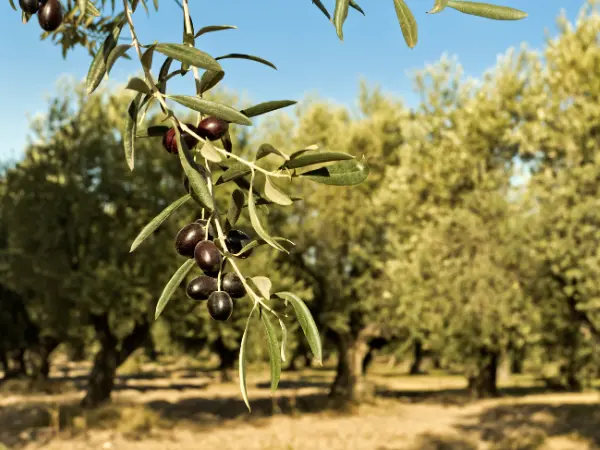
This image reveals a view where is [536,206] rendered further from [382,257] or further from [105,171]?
[105,171]

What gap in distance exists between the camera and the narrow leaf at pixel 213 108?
38.3 inches

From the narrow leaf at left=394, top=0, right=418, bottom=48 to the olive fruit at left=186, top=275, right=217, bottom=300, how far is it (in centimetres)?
55

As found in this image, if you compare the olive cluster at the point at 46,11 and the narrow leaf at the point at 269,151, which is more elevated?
the olive cluster at the point at 46,11

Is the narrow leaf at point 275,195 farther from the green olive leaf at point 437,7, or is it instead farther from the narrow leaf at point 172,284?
the green olive leaf at point 437,7

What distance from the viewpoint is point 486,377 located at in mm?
23641

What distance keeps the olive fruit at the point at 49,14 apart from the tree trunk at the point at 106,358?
15.7m

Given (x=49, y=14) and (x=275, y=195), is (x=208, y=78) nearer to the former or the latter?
(x=275, y=195)

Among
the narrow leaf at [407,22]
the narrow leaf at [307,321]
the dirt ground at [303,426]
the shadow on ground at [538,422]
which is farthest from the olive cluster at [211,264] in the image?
the shadow on ground at [538,422]

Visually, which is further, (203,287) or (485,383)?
(485,383)

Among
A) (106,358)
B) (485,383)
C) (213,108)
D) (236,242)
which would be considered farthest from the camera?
(485,383)

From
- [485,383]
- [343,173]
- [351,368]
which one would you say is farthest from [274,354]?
[485,383]

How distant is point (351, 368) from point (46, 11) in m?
21.1

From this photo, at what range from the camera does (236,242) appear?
1.12m

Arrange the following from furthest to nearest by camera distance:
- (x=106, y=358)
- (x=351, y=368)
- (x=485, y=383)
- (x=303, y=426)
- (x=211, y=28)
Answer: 1. (x=485, y=383)
2. (x=351, y=368)
3. (x=106, y=358)
4. (x=303, y=426)
5. (x=211, y=28)
